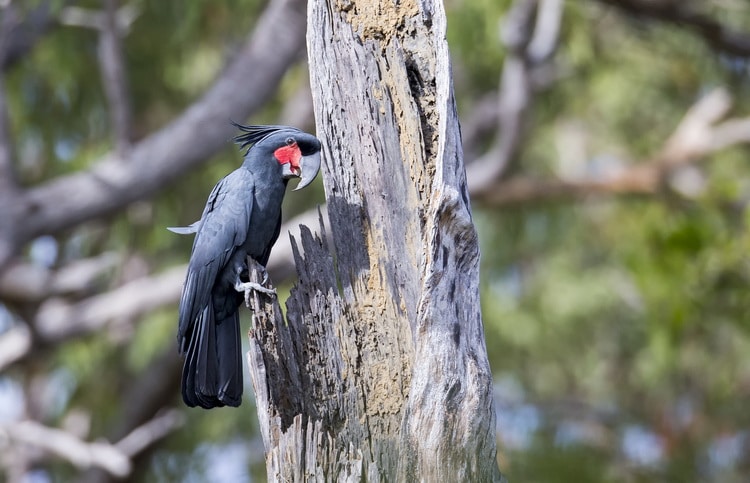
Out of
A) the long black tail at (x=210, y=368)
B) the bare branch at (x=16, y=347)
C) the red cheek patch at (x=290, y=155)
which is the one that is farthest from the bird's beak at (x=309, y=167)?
the bare branch at (x=16, y=347)

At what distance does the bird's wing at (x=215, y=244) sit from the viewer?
3125 millimetres

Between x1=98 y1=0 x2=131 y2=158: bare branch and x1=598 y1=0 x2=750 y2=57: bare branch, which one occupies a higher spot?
x1=598 y1=0 x2=750 y2=57: bare branch

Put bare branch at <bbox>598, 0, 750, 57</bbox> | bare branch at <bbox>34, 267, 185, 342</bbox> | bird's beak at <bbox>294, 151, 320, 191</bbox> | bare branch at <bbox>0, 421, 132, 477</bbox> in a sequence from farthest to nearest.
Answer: bare branch at <bbox>598, 0, 750, 57</bbox>, bare branch at <bbox>34, 267, 185, 342</bbox>, bare branch at <bbox>0, 421, 132, 477</bbox>, bird's beak at <bbox>294, 151, 320, 191</bbox>

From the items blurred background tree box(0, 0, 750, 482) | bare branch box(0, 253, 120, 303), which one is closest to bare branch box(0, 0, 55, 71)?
blurred background tree box(0, 0, 750, 482)

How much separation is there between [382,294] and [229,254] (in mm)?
736

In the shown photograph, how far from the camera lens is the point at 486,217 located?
33.1 ft

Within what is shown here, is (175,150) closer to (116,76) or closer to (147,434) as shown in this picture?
(116,76)

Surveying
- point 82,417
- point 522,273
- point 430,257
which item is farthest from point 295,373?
point 522,273

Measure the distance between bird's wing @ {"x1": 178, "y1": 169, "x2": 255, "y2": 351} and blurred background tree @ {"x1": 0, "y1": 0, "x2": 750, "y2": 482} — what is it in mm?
3041

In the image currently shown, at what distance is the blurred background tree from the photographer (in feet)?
21.2

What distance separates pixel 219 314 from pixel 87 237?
262 inches

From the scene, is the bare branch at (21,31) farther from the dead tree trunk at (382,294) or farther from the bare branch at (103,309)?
the dead tree trunk at (382,294)

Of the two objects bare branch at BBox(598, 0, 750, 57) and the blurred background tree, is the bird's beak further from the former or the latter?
bare branch at BBox(598, 0, 750, 57)

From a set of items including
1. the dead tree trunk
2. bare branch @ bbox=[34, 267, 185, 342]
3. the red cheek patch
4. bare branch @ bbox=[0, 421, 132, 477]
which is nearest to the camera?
the dead tree trunk
